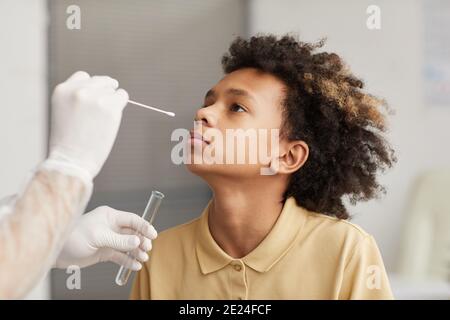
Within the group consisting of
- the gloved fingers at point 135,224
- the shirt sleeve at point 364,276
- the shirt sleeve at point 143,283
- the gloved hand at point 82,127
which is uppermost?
the gloved hand at point 82,127

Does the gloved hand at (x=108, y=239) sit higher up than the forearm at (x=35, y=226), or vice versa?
the forearm at (x=35, y=226)

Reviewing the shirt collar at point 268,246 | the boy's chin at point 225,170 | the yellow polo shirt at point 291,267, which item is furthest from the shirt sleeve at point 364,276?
the boy's chin at point 225,170

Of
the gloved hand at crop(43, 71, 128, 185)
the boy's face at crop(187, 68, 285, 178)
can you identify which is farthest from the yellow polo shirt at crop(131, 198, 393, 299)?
the gloved hand at crop(43, 71, 128, 185)

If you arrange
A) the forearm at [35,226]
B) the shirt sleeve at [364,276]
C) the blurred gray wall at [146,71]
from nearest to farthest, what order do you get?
the forearm at [35,226], the shirt sleeve at [364,276], the blurred gray wall at [146,71]

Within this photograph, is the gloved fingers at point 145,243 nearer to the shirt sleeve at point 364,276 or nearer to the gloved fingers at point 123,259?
the gloved fingers at point 123,259

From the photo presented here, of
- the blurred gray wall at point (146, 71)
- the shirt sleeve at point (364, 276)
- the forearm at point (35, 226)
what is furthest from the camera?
the blurred gray wall at point (146, 71)

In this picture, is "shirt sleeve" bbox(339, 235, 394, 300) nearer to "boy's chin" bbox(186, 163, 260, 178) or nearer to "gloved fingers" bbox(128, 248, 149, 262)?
"boy's chin" bbox(186, 163, 260, 178)

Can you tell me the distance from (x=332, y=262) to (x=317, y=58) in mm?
345

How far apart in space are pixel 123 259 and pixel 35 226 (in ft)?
0.91

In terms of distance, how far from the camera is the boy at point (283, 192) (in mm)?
923

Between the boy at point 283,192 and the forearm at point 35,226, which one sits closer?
the forearm at point 35,226

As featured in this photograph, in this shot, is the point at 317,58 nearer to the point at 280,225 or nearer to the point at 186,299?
→ the point at 280,225

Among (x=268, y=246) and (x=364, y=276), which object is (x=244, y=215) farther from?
(x=364, y=276)
